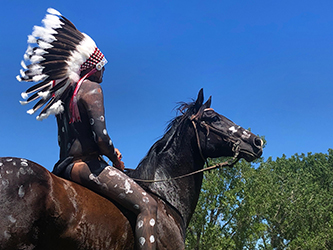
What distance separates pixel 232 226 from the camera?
27.6m

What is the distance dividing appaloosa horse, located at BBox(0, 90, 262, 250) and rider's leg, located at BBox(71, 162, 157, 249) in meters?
0.11

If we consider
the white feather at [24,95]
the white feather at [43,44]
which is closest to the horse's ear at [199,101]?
the white feather at [43,44]

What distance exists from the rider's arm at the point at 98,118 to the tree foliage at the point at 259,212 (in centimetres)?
2207

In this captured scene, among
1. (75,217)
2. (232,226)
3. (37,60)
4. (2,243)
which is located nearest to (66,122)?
(37,60)

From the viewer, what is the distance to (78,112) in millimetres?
4527

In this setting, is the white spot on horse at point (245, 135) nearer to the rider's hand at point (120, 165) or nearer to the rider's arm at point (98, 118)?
the rider's hand at point (120, 165)

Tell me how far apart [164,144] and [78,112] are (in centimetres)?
149

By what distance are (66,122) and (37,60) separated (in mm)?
863

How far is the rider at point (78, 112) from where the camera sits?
172 inches

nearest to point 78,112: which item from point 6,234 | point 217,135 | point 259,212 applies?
point 6,234

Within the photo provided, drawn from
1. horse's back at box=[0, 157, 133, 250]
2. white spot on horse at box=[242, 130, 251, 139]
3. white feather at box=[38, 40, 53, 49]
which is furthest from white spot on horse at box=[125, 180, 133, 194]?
white spot on horse at box=[242, 130, 251, 139]

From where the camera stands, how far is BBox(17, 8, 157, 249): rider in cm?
437

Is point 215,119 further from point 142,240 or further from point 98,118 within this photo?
point 142,240

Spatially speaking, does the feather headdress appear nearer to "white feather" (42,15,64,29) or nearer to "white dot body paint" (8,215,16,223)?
"white feather" (42,15,64,29)
